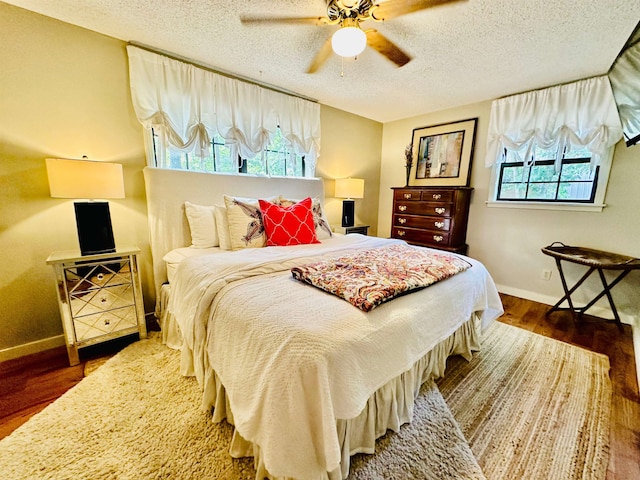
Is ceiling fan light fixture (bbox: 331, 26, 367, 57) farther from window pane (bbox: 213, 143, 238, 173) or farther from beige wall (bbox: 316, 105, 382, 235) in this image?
beige wall (bbox: 316, 105, 382, 235)

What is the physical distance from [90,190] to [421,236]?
11.2 ft

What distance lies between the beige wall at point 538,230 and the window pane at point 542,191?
0.18 metres

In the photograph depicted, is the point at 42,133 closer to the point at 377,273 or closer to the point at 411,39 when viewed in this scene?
the point at 377,273

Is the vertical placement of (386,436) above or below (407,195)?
below

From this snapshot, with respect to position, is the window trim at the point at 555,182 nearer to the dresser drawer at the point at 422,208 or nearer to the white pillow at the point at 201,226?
the dresser drawer at the point at 422,208

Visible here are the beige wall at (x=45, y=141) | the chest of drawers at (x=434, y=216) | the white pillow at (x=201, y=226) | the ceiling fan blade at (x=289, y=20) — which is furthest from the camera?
the chest of drawers at (x=434, y=216)

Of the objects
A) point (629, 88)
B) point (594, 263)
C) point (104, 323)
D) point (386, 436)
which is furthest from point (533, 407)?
point (104, 323)

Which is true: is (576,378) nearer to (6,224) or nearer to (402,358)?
(402,358)

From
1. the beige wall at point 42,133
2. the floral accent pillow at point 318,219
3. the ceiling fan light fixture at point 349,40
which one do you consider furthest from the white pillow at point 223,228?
the ceiling fan light fixture at point 349,40

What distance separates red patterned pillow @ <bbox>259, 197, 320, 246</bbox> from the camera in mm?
2262

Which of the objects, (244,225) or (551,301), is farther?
(551,301)

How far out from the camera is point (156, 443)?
124cm

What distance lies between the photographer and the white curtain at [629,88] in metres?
1.07

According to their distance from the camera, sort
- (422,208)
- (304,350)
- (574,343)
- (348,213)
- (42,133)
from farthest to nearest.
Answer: (348,213)
(422,208)
(574,343)
(42,133)
(304,350)
